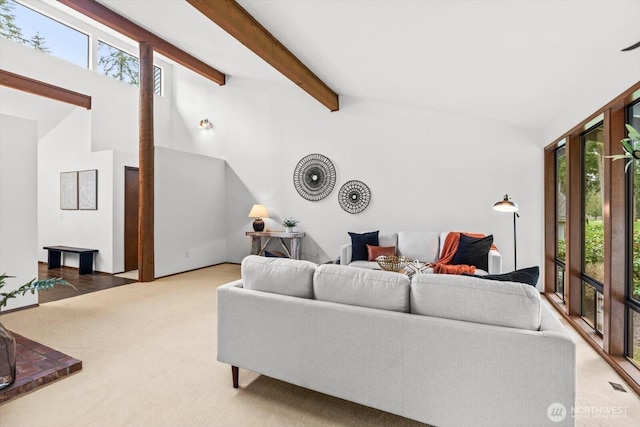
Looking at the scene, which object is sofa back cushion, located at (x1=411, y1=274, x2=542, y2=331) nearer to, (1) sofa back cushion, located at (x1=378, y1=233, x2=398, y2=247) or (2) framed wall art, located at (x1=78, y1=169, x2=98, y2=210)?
(1) sofa back cushion, located at (x1=378, y1=233, x2=398, y2=247)

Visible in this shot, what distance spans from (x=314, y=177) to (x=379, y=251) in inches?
78.4

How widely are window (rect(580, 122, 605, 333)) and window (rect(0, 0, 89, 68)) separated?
7.67 meters

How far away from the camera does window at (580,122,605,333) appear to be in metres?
2.92

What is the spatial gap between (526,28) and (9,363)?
3.97 metres

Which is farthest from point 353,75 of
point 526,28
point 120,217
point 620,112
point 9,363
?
point 120,217

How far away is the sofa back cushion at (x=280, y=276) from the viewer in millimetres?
1966

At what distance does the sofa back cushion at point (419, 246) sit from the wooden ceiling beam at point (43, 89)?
5995 mm

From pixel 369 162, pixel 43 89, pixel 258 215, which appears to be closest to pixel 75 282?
pixel 258 215

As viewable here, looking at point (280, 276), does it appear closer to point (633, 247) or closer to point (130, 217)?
point (633, 247)

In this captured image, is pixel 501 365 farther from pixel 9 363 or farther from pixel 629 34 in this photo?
pixel 9 363

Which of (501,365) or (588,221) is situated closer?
(501,365)

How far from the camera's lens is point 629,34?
6.17 ft

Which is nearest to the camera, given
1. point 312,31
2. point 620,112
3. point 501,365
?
point 501,365

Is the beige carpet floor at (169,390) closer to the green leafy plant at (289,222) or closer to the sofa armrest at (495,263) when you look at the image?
the sofa armrest at (495,263)
